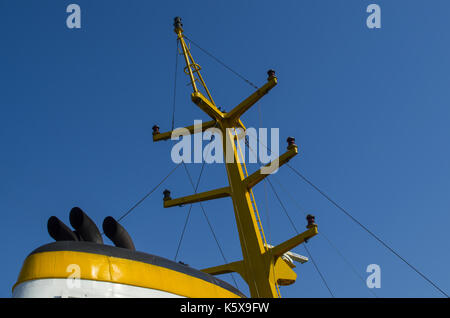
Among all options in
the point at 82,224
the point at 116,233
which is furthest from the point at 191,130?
the point at 82,224

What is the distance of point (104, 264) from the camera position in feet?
21.7

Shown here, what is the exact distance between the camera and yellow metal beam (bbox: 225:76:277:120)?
14.1 meters

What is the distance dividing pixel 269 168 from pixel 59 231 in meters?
7.58

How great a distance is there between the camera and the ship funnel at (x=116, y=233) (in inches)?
295

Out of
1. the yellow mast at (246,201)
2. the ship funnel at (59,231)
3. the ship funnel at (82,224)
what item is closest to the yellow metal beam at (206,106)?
the yellow mast at (246,201)

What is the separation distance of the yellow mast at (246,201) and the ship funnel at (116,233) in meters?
6.03

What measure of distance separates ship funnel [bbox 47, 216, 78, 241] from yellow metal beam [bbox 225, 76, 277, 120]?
8261 millimetres

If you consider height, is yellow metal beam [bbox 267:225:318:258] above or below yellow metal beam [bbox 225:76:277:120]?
below

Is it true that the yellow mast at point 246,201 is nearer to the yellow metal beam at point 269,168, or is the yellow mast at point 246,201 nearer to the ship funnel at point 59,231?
the yellow metal beam at point 269,168

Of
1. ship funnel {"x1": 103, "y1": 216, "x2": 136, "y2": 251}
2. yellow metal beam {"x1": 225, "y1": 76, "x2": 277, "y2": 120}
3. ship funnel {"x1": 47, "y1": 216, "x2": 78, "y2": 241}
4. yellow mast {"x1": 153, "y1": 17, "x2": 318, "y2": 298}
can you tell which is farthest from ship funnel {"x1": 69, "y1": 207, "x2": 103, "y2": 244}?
yellow metal beam {"x1": 225, "y1": 76, "x2": 277, "y2": 120}

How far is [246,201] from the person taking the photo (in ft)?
44.9

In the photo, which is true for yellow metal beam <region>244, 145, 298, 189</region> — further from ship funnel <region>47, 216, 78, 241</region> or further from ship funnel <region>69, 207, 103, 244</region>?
ship funnel <region>47, 216, 78, 241</region>

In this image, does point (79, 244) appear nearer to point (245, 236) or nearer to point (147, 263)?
point (147, 263)
